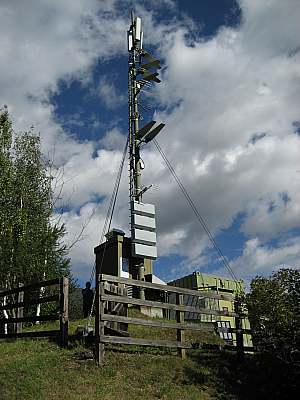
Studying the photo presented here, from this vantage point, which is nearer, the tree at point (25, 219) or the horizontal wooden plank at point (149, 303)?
the horizontal wooden plank at point (149, 303)

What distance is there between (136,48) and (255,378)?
20.6m

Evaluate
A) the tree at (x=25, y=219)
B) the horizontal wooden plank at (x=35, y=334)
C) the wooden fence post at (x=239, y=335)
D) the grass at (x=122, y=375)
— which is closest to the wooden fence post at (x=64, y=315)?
the horizontal wooden plank at (x=35, y=334)

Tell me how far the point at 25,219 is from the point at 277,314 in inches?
653

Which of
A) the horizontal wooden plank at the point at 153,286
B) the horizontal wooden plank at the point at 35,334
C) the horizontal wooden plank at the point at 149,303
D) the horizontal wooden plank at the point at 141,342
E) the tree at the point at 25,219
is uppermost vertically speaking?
the tree at the point at 25,219

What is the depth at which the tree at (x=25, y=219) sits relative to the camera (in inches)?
977

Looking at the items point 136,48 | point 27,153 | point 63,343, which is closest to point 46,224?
point 27,153

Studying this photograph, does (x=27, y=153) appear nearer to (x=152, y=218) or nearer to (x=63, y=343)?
(x=152, y=218)

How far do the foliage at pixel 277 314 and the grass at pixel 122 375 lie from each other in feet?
2.58

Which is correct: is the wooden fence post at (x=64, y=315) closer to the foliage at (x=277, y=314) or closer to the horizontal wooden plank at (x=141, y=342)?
the horizontal wooden plank at (x=141, y=342)

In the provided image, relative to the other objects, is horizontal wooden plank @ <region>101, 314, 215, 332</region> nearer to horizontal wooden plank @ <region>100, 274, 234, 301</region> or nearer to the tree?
horizontal wooden plank @ <region>100, 274, 234, 301</region>

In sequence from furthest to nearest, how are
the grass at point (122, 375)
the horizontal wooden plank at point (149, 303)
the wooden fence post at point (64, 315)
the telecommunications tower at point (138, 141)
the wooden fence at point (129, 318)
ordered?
the telecommunications tower at point (138, 141) < the wooden fence post at point (64, 315) < the horizontal wooden plank at point (149, 303) < the wooden fence at point (129, 318) < the grass at point (122, 375)

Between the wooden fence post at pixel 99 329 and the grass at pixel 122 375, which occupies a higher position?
the wooden fence post at pixel 99 329

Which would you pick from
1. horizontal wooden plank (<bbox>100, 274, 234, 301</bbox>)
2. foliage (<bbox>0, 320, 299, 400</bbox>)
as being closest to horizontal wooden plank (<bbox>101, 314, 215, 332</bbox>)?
foliage (<bbox>0, 320, 299, 400</bbox>)

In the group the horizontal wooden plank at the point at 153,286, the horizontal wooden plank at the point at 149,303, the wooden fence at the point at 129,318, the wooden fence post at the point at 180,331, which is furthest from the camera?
the wooden fence post at the point at 180,331
